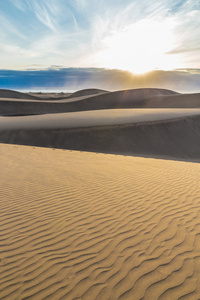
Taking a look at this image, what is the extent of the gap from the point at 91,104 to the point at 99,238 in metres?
64.5

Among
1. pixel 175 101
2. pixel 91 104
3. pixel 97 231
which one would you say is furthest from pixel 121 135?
pixel 91 104

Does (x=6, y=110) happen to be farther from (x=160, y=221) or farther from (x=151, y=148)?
(x=160, y=221)

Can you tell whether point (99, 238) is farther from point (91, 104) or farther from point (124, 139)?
point (91, 104)

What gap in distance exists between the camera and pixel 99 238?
3.99 meters

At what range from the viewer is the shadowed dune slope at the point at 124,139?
731 inches

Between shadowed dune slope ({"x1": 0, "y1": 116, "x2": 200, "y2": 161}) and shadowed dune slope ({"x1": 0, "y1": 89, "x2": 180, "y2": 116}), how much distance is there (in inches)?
1596

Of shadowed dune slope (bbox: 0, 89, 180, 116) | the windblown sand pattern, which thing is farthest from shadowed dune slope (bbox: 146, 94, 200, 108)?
the windblown sand pattern

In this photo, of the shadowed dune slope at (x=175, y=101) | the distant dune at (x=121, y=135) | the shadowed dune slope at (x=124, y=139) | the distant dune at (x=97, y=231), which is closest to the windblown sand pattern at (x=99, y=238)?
the distant dune at (x=97, y=231)

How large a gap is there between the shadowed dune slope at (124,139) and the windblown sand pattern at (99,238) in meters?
11.4

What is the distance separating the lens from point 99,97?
69000 mm

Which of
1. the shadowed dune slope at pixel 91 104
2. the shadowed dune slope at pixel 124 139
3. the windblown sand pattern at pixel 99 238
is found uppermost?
the shadowed dune slope at pixel 91 104

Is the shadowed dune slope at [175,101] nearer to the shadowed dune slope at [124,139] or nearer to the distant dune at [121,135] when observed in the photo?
the distant dune at [121,135]

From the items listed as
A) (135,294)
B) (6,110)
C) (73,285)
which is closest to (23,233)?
(73,285)

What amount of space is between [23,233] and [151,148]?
52.9 feet
